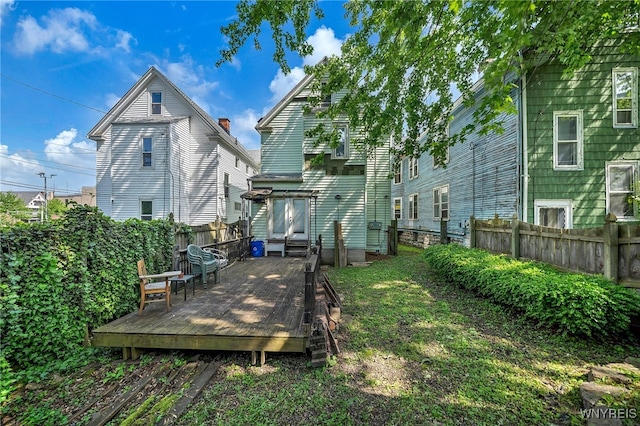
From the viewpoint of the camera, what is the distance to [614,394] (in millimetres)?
2670

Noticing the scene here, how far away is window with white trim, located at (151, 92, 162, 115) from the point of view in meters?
14.3

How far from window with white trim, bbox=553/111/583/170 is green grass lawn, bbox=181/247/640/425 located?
6.66 m

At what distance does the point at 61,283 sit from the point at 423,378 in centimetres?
523

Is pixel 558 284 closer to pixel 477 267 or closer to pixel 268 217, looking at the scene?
pixel 477 267

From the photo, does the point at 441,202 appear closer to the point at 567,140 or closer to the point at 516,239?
the point at 567,140

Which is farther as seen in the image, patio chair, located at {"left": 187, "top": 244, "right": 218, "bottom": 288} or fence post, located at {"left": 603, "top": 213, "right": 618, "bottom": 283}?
patio chair, located at {"left": 187, "top": 244, "right": 218, "bottom": 288}

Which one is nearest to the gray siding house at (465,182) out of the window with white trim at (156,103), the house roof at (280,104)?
the house roof at (280,104)

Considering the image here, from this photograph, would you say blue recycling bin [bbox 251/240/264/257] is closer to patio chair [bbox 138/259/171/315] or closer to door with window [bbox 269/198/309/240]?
door with window [bbox 269/198/309/240]

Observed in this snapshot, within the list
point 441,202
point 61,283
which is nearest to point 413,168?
point 441,202

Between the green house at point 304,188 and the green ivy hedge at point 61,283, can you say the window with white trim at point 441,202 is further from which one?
the green ivy hedge at point 61,283

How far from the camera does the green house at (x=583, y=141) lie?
8352 mm

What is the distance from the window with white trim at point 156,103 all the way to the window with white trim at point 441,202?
16258 mm

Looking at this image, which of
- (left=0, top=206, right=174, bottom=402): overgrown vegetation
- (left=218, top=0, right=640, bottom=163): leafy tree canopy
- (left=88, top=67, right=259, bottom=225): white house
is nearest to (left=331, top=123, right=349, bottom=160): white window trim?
(left=218, top=0, right=640, bottom=163): leafy tree canopy

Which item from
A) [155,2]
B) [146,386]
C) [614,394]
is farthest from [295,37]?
[614,394]
